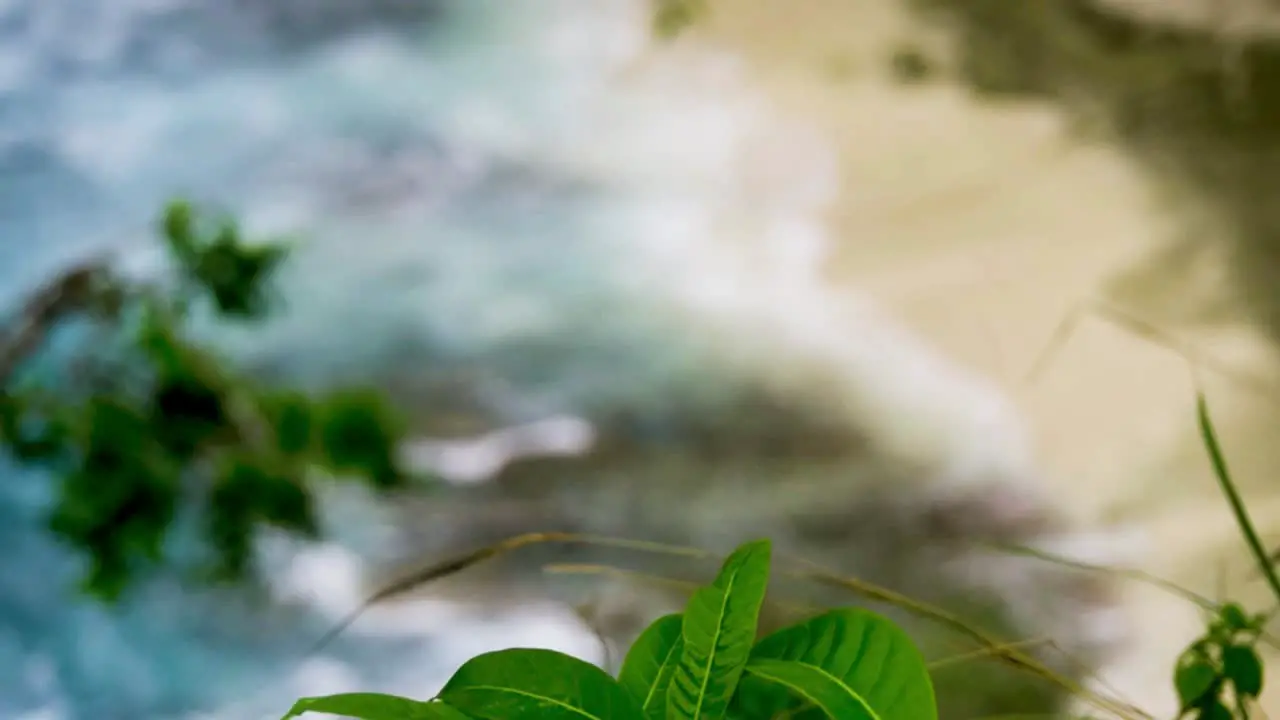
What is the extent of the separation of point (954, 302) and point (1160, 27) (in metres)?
0.32

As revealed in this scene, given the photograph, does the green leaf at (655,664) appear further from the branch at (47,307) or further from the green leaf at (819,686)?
the branch at (47,307)

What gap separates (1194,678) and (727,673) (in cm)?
32

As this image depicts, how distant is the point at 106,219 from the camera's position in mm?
738

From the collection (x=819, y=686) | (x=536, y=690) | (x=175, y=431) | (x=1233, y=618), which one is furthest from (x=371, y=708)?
(x=1233, y=618)

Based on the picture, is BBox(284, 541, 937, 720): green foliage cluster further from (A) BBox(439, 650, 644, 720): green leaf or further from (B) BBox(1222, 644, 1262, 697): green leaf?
(B) BBox(1222, 644, 1262, 697): green leaf

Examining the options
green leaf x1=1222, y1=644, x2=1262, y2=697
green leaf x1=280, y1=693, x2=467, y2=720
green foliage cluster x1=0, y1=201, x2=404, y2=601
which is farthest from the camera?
green foliage cluster x1=0, y1=201, x2=404, y2=601

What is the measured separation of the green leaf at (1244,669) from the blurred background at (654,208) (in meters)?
0.11

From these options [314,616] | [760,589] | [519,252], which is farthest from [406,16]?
[760,589]

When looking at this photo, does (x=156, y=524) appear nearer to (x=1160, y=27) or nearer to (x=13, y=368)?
(x=13, y=368)

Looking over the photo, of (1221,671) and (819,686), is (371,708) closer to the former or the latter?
(819,686)

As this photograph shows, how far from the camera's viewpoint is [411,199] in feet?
2.54

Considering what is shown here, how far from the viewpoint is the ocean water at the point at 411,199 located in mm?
679

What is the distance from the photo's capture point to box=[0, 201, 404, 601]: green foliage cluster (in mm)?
673

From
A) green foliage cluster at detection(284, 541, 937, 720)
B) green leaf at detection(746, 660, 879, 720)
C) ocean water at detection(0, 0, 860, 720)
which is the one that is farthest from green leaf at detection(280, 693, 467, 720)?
ocean water at detection(0, 0, 860, 720)
